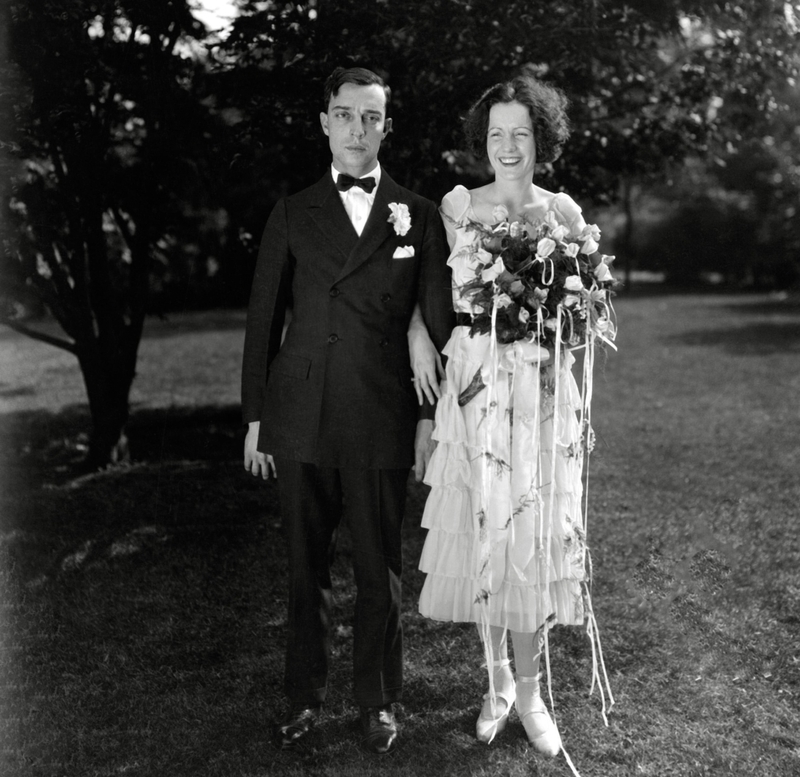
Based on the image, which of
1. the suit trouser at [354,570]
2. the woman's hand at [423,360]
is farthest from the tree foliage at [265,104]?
the suit trouser at [354,570]

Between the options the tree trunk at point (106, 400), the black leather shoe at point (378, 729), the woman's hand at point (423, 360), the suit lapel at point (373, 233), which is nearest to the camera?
the suit lapel at point (373, 233)

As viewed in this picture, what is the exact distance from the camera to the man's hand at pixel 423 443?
3408 millimetres

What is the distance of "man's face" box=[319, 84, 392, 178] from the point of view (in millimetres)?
3188

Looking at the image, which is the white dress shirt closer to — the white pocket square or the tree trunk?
the white pocket square

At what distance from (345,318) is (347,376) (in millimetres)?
205

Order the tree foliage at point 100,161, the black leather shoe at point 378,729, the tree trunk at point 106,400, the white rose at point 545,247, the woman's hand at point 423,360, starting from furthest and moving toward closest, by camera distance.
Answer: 1. the tree trunk at point 106,400
2. the tree foliage at point 100,161
3. the black leather shoe at point 378,729
4. the woman's hand at point 423,360
5. the white rose at point 545,247

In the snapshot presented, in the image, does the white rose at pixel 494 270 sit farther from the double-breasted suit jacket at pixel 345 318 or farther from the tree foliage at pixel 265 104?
the tree foliage at pixel 265 104

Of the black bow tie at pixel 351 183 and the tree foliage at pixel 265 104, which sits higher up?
the tree foliage at pixel 265 104

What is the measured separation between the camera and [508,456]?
11.1 ft

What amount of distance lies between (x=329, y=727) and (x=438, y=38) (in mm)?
3471

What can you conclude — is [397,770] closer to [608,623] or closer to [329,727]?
[329,727]

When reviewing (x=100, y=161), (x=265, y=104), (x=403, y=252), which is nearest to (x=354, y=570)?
(x=403, y=252)

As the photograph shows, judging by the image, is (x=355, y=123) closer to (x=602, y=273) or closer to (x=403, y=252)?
(x=403, y=252)

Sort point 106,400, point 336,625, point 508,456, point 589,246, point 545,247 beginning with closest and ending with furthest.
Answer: point 545,247 → point 589,246 → point 508,456 → point 336,625 → point 106,400
